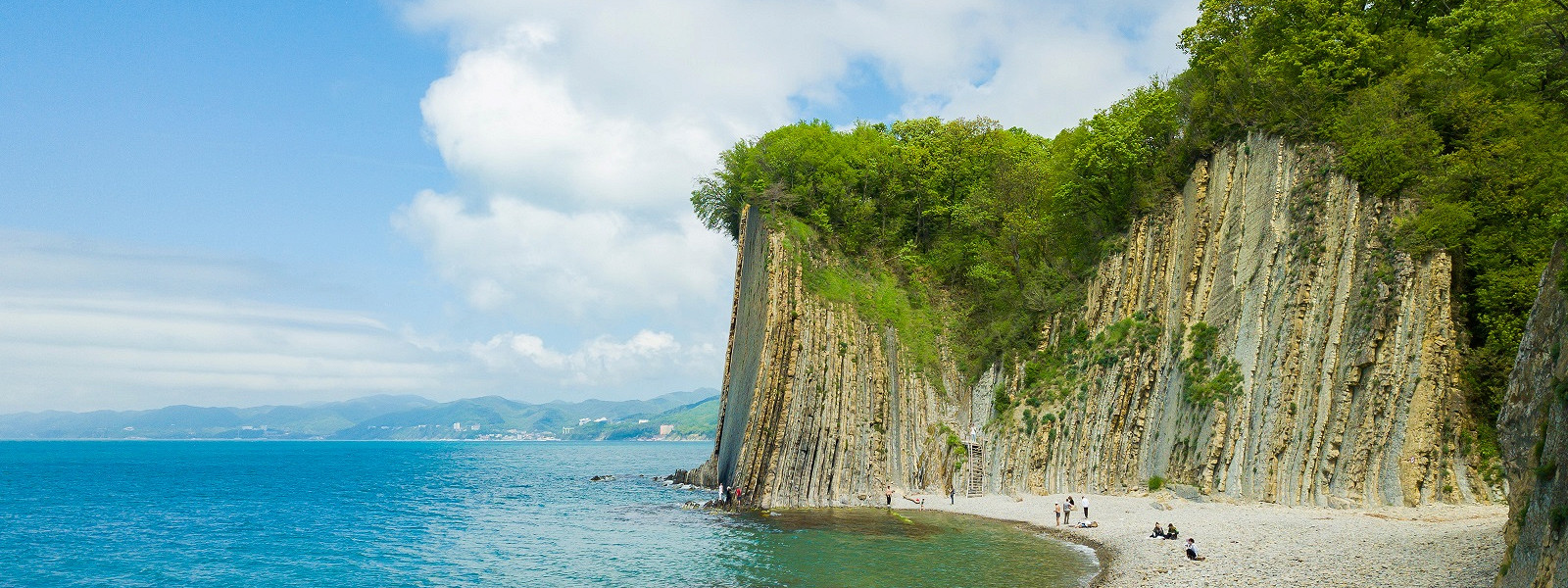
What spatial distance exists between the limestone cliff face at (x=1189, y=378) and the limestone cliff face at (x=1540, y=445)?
43.4ft

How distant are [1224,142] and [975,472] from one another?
20.8 metres

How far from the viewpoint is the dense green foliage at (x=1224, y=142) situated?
92.6 feet

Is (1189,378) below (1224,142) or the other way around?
below

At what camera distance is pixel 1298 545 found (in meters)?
24.2

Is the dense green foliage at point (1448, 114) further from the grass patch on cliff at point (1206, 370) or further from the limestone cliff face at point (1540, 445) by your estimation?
the limestone cliff face at point (1540, 445)

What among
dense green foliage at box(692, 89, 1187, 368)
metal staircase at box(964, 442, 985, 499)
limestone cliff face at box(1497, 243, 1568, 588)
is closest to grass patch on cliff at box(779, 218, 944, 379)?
dense green foliage at box(692, 89, 1187, 368)

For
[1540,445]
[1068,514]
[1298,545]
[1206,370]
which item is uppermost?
[1206,370]

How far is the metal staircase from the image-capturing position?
1836 inches

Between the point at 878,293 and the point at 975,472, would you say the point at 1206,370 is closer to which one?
the point at 975,472

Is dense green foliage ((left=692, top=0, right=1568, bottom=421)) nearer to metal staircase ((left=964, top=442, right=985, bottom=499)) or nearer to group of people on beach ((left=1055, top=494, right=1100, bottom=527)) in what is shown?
metal staircase ((left=964, top=442, right=985, bottom=499))

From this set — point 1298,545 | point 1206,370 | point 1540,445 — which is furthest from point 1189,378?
point 1540,445

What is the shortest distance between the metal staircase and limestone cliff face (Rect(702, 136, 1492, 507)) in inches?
7.5

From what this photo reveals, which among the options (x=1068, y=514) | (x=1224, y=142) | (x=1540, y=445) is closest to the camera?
(x=1540, y=445)

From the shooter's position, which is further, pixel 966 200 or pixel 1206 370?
pixel 966 200
